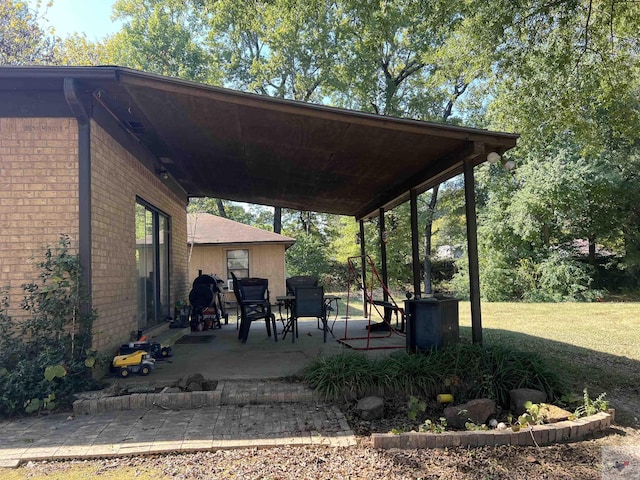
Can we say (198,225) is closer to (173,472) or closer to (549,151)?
(549,151)

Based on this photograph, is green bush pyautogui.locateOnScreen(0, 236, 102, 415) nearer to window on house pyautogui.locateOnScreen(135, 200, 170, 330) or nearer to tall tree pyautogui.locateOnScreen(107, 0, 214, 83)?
window on house pyautogui.locateOnScreen(135, 200, 170, 330)

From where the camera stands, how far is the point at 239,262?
1656cm

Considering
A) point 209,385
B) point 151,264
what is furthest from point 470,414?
point 151,264

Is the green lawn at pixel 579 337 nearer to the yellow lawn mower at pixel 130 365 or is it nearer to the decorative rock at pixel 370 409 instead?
the decorative rock at pixel 370 409

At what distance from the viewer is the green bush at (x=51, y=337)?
13.4 ft

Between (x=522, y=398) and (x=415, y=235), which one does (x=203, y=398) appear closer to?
(x=522, y=398)

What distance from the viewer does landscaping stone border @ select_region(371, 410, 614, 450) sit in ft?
11.2

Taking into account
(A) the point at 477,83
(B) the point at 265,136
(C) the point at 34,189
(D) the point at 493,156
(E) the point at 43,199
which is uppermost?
(A) the point at 477,83

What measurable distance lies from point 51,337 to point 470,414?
388 centimetres

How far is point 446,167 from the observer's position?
592cm

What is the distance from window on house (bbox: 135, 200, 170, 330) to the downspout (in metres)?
2.08

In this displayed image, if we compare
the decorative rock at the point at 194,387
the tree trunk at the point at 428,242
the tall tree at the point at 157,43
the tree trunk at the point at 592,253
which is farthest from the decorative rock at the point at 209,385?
the tall tree at the point at 157,43

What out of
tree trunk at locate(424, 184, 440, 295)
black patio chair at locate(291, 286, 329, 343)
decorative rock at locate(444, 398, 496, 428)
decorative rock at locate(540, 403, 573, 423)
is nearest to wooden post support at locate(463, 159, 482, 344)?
decorative rock at locate(540, 403, 573, 423)

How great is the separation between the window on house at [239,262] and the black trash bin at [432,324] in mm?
11718
